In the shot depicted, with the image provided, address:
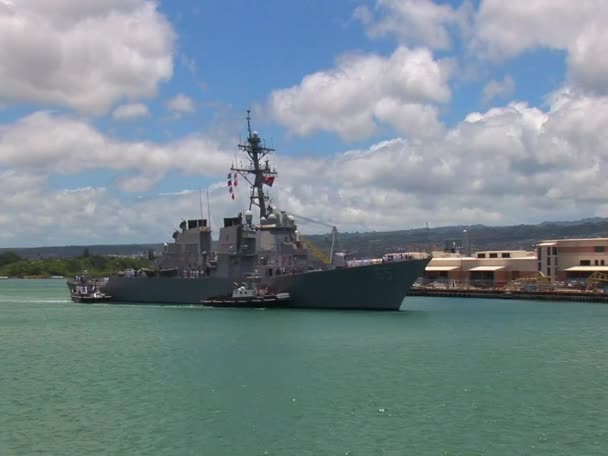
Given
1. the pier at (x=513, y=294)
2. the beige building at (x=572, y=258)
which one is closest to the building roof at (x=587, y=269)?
the beige building at (x=572, y=258)

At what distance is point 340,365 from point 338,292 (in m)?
19.0

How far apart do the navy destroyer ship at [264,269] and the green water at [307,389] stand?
5.39 metres

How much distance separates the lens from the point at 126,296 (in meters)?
60.5

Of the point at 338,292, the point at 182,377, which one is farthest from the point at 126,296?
the point at 182,377

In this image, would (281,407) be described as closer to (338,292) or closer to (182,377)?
(182,377)

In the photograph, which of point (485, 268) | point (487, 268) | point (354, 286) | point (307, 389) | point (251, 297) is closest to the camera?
point (307, 389)

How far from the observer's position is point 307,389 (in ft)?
70.0

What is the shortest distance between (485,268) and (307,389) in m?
59.0

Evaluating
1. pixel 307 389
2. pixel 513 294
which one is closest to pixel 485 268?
pixel 513 294

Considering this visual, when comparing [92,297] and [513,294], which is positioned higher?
[92,297]

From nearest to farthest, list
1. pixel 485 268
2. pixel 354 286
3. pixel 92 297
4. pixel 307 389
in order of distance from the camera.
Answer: pixel 307 389
pixel 354 286
pixel 92 297
pixel 485 268

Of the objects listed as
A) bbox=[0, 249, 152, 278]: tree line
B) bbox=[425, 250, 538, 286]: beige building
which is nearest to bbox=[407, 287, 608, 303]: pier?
bbox=[425, 250, 538, 286]: beige building

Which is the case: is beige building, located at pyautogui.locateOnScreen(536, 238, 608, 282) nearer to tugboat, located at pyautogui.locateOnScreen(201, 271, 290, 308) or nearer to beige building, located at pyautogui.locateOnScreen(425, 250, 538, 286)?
beige building, located at pyautogui.locateOnScreen(425, 250, 538, 286)

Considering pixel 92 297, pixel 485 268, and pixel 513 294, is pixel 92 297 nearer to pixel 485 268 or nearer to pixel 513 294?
pixel 513 294
